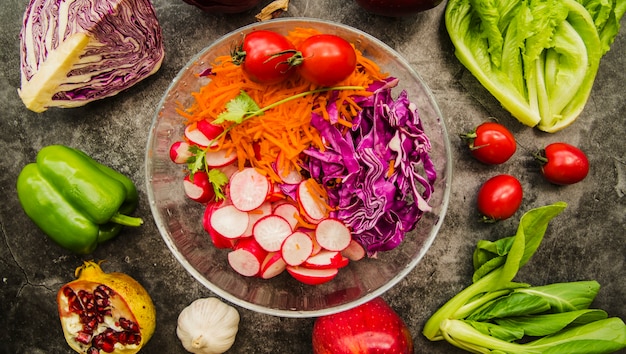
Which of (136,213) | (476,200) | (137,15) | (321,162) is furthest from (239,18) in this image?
(476,200)

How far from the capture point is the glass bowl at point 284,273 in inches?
92.7

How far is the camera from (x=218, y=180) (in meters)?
2.16

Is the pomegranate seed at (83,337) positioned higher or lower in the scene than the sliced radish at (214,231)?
lower

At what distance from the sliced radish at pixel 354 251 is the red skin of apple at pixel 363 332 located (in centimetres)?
29

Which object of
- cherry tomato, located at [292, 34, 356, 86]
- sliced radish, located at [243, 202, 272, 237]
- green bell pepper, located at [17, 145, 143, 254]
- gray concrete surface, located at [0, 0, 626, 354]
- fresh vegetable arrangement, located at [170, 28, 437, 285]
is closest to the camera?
cherry tomato, located at [292, 34, 356, 86]

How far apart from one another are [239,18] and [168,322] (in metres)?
1.51

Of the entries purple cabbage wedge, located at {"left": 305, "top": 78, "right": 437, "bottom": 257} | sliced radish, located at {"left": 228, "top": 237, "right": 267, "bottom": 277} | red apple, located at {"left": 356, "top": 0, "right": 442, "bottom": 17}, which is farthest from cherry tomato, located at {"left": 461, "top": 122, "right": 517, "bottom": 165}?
sliced radish, located at {"left": 228, "top": 237, "right": 267, "bottom": 277}

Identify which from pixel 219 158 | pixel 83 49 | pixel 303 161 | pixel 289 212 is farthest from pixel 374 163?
pixel 83 49

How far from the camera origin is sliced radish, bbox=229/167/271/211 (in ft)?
7.00

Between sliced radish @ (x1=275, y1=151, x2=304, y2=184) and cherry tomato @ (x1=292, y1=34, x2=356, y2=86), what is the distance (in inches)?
13.0

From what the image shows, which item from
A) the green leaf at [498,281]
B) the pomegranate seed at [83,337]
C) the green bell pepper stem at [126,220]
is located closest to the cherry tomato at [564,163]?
the green leaf at [498,281]

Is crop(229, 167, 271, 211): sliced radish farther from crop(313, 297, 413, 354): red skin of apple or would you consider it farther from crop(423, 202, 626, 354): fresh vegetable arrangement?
crop(423, 202, 626, 354): fresh vegetable arrangement

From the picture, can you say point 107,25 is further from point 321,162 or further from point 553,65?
point 553,65

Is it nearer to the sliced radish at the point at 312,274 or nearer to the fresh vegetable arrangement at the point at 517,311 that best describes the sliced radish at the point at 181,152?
the sliced radish at the point at 312,274
